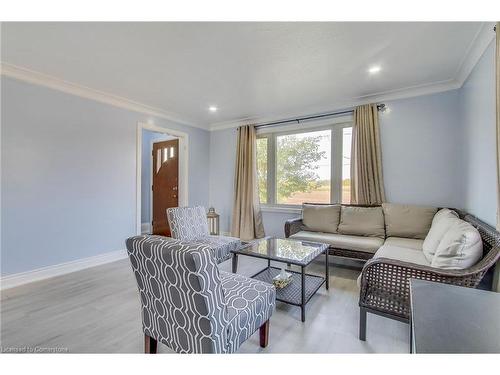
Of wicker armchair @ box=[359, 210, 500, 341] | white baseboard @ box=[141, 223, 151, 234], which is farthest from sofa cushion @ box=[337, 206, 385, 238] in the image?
A: white baseboard @ box=[141, 223, 151, 234]

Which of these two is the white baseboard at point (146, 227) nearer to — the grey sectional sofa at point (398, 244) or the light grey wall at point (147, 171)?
the light grey wall at point (147, 171)

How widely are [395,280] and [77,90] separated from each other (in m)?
4.02

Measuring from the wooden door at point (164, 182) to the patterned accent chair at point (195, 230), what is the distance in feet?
5.50

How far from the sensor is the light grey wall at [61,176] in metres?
2.61

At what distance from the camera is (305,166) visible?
164 inches

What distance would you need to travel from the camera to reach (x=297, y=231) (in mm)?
3510

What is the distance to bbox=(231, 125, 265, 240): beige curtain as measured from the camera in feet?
14.5

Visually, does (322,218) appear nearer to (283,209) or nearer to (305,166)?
(283,209)

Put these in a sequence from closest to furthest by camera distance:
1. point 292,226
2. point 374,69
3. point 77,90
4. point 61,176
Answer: point 374,69 → point 61,176 → point 77,90 → point 292,226

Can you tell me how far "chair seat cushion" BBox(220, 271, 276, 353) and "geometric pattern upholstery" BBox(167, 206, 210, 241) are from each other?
1275 millimetres

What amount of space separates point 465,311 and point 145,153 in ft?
19.4

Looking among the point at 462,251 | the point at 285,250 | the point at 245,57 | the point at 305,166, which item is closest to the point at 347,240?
the point at 285,250
